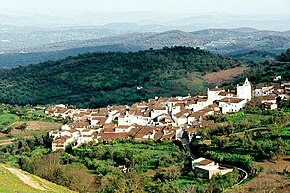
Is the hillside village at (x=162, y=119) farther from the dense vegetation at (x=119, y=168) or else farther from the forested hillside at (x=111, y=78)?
the forested hillside at (x=111, y=78)

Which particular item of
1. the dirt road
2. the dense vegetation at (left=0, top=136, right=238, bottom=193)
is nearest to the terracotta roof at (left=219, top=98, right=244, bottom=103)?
the dense vegetation at (left=0, top=136, right=238, bottom=193)

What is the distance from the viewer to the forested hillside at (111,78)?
81.8 meters

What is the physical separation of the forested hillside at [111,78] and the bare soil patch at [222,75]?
151cm

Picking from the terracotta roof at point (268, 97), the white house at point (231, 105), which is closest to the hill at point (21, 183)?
the white house at point (231, 105)

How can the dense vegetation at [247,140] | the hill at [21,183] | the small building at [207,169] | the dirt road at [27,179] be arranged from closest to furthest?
the hill at [21,183] < the dirt road at [27,179] < the small building at [207,169] < the dense vegetation at [247,140]

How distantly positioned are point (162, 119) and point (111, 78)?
4723 cm

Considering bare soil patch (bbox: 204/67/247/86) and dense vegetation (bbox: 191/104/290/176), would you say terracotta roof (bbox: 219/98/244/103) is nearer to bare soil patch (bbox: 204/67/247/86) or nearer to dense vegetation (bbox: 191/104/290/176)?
dense vegetation (bbox: 191/104/290/176)

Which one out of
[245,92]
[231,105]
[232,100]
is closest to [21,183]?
[231,105]

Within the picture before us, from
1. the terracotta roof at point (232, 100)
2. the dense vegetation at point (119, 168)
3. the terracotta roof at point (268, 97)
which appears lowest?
the dense vegetation at point (119, 168)

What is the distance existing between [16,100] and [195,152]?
178ft

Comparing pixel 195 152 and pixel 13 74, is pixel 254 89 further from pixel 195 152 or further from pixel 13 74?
pixel 13 74

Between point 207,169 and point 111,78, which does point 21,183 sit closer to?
point 207,169

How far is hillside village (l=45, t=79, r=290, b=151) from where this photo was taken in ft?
139

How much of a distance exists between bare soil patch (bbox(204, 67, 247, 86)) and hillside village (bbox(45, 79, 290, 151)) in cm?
2671
